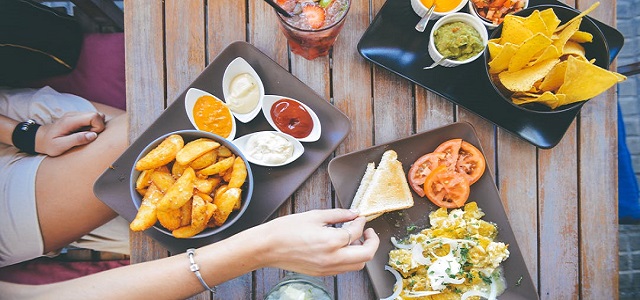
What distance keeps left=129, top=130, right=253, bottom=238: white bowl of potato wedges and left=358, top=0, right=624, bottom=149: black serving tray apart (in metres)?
0.68

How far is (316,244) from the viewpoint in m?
1.52

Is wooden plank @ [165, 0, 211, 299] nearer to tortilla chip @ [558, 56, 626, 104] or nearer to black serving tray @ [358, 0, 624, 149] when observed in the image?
black serving tray @ [358, 0, 624, 149]

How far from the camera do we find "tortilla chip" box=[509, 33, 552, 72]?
1.57 metres

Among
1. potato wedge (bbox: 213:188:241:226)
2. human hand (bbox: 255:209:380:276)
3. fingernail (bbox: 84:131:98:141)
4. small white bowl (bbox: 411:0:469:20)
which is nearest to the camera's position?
human hand (bbox: 255:209:380:276)

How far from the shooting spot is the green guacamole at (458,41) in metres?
1.72

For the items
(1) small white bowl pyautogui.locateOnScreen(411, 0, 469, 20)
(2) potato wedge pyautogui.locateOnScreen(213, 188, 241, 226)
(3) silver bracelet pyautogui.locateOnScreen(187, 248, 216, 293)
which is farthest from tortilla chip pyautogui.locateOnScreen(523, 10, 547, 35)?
(3) silver bracelet pyautogui.locateOnScreen(187, 248, 216, 293)

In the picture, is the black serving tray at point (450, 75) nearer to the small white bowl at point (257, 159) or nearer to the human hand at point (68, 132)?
the small white bowl at point (257, 159)

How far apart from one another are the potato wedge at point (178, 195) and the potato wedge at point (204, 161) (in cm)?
6

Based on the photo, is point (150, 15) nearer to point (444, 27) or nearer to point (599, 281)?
→ point (444, 27)

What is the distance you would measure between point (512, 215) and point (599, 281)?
1.43 ft

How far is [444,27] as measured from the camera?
1759 millimetres

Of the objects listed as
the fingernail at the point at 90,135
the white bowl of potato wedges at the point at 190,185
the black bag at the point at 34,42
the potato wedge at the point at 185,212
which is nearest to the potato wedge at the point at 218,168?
the white bowl of potato wedges at the point at 190,185

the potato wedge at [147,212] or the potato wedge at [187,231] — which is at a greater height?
the potato wedge at [147,212]

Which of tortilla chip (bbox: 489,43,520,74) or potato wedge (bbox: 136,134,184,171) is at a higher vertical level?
tortilla chip (bbox: 489,43,520,74)
